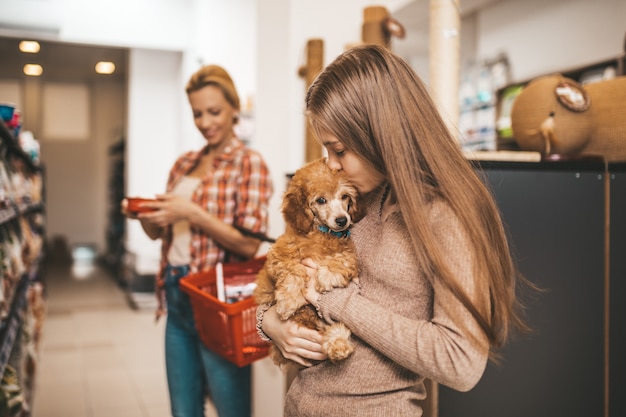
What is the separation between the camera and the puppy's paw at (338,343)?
1162 mm

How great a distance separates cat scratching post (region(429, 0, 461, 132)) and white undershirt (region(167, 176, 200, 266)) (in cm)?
103

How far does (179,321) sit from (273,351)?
90 centimetres

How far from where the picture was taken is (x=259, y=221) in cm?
218

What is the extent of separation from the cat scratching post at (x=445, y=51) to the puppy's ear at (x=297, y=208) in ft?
2.90

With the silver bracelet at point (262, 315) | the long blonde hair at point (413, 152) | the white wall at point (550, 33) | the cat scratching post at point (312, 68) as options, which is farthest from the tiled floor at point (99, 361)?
the white wall at point (550, 33)

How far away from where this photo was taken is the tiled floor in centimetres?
399

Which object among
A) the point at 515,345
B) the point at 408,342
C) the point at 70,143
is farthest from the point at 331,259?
the point at 70,143

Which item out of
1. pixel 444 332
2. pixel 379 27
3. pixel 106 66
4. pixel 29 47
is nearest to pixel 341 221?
pixel 444 332

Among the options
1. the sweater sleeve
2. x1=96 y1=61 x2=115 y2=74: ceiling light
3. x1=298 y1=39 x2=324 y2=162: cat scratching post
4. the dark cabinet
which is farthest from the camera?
x1=96 y1=61 x2=115 y2=74: ceiling light

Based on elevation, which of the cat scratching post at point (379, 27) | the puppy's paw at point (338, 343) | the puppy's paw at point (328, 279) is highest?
the cat scratching post at point (379, 27)

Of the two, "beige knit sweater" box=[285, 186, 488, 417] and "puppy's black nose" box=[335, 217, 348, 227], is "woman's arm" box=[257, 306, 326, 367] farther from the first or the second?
"puppy's black nose" box=[335, 217, 348, 227]

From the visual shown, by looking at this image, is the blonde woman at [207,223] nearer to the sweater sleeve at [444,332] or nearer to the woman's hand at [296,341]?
the woman's hand at [296,341]

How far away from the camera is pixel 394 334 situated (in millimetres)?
1092

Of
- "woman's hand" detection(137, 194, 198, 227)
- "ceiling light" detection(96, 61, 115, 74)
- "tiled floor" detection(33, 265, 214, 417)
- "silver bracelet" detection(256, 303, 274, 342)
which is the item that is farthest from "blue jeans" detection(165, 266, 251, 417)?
"ceiling light" detection(96, 61, 115, 74)
